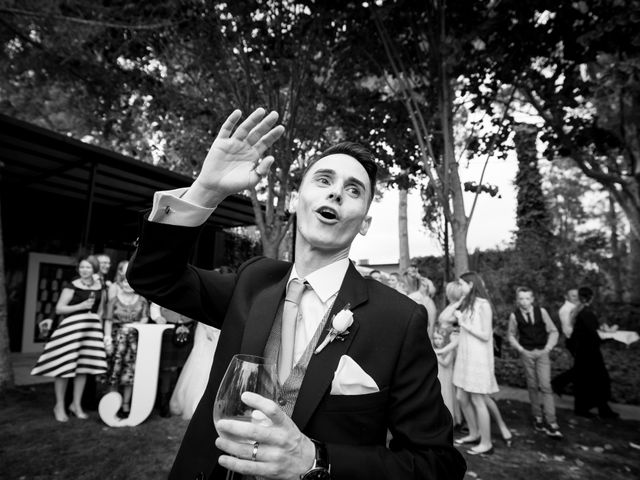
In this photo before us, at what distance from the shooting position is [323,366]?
1307 mm

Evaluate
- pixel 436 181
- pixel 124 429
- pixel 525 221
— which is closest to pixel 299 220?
pixel 124 429

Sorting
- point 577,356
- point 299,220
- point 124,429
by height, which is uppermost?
point 299,220

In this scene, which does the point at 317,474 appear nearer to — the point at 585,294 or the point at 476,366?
the point at 476,366

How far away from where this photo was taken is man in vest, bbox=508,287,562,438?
5707 mm

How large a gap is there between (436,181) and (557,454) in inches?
183

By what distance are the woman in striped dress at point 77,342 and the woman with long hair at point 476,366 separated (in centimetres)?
515

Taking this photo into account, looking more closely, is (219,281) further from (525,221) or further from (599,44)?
(525,221)

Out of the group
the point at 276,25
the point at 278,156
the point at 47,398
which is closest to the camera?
the point at 47,398

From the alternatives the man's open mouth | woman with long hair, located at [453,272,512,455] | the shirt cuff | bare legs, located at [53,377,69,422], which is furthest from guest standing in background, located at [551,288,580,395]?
bare legs, located at [53,377,69,422]

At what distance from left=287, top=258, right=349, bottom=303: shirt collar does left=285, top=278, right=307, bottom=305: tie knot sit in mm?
28

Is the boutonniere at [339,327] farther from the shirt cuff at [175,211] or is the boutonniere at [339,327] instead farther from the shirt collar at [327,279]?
the shirt cuff at [175,211]

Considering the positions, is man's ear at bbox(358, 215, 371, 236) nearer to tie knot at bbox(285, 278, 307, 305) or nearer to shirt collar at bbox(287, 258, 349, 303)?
shirt collar at bbox(287, 258, 349, 303)

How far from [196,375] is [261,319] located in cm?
485

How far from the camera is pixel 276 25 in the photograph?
6.99 meters
